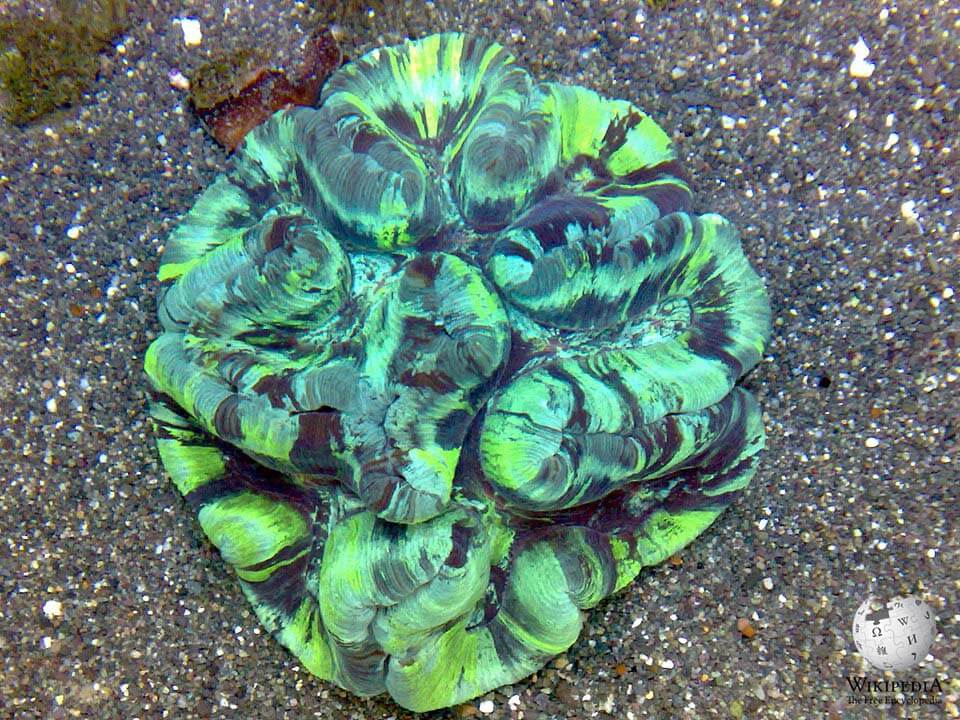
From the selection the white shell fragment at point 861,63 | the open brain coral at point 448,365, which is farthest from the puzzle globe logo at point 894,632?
the white shell fragment at point 861,63

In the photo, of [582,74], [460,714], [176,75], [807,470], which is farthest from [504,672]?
[176,75]

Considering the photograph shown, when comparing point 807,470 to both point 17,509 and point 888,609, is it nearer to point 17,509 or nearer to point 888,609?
point 888,609

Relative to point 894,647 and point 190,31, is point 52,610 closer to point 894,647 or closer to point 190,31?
point 190,31

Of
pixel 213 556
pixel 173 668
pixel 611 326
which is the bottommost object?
pixel 173 668

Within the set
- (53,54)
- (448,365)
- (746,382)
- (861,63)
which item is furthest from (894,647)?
(53,54)

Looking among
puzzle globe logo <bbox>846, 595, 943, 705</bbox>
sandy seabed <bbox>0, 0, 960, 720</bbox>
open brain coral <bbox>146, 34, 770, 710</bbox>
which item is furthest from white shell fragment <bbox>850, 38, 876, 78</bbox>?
puzzle globe logo <bbox>846, 595, 943, 705</bbox>
